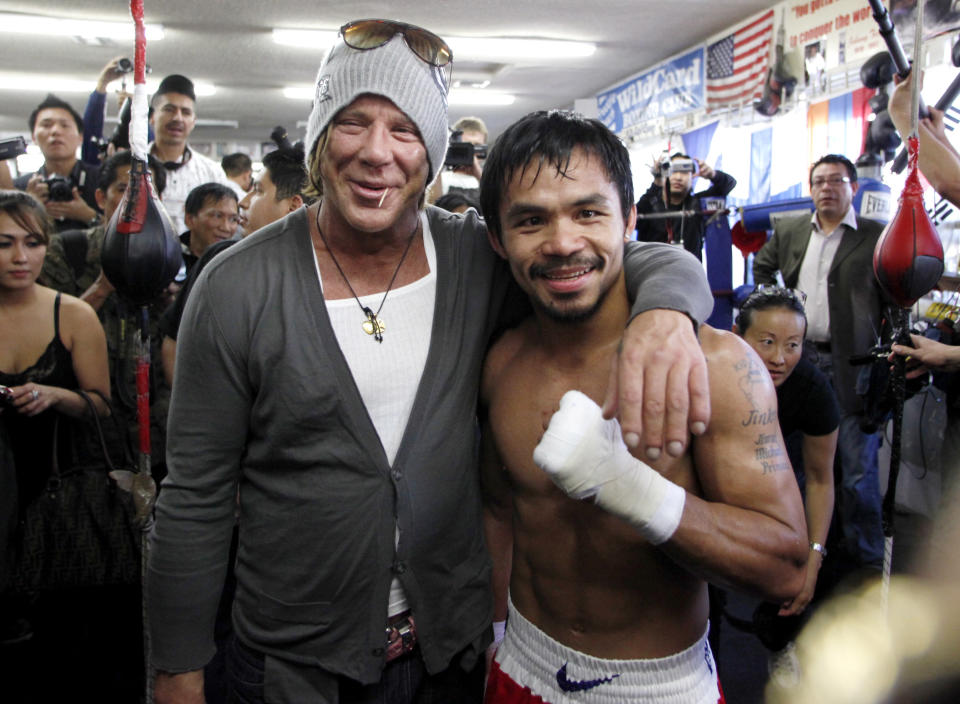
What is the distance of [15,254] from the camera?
2.53 m

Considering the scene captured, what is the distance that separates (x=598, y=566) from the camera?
1400 millimetres

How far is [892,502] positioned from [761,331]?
0.71 m

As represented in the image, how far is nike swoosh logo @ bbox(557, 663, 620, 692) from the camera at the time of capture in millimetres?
1368

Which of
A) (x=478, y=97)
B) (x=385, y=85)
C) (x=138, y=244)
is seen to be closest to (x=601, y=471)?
(x=385, y=85)

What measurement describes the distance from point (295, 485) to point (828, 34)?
617 cm

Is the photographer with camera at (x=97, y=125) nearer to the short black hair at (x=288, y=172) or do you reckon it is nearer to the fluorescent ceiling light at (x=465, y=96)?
the short black hair at (x=288, y=172)

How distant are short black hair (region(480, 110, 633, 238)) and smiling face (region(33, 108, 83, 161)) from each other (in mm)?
3638

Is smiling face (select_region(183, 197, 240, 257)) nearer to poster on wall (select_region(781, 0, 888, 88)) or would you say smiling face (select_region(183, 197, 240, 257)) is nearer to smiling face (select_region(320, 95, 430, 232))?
smiling face (select_region(320, 95, 430, 232))

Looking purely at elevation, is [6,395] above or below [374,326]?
below

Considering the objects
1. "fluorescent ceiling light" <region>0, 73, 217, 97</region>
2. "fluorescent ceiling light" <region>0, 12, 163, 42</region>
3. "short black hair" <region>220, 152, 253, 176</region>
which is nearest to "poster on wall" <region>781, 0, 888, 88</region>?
"short black hair" <region>220, 152, 253, 176</region>

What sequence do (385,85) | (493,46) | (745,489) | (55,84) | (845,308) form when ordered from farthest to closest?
1. (55,84)
2. (493,46)
3. (845,308)
4. (385,85)
5. (745,489)

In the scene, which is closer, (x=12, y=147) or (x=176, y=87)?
(x=12, y=147)

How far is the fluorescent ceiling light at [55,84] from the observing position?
29.3 feet

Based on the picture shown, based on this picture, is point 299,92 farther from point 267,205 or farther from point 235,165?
point 267,205
